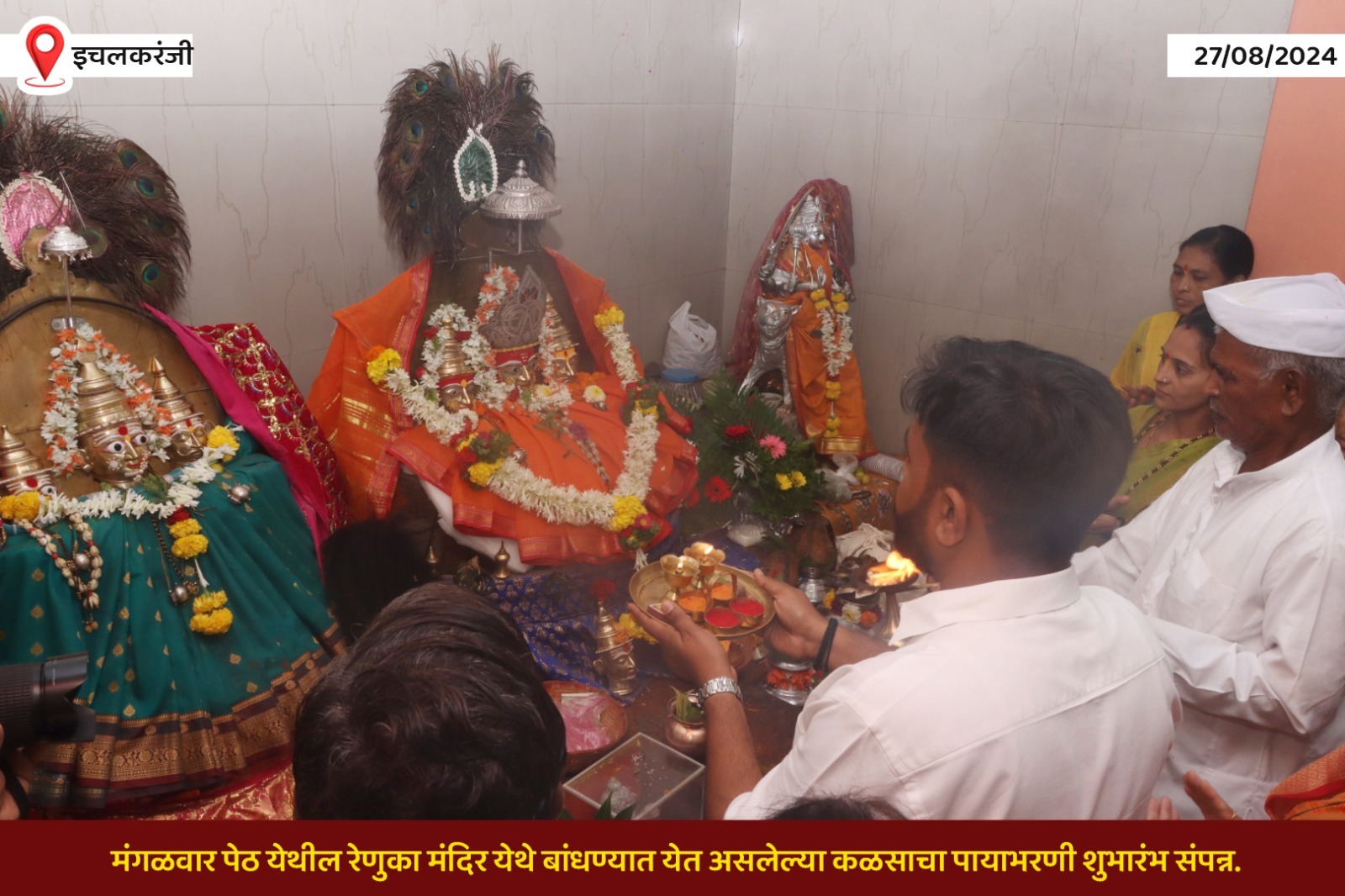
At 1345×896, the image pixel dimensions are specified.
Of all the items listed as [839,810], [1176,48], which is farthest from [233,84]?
[1176,48]

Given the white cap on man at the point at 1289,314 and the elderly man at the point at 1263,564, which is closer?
the elderly man at the point at 1263,564

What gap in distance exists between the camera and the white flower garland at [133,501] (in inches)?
122

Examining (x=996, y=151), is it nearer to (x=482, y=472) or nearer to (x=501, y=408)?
(x=501, y=408)

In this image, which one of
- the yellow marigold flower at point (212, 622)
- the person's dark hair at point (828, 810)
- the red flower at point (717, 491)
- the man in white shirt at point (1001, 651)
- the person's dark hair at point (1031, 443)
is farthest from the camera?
the red flower at point (717, 491)

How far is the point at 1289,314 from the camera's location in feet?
8.10

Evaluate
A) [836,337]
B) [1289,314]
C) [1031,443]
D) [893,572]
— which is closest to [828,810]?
[1031,443]

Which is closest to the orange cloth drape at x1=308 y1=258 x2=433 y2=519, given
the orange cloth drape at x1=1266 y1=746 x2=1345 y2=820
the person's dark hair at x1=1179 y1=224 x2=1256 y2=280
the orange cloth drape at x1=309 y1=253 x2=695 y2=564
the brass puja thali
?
the orange cloth drape at x1=309 y1=253 x2=695 y2=564

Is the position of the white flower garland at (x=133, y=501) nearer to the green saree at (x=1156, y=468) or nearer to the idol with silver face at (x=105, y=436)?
the idol with silver face at (x=105, y=436)

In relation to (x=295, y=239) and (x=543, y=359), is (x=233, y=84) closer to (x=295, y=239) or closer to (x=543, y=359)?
(x=295, y=239)

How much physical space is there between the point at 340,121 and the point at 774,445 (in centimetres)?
267

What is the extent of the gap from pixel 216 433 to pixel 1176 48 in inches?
199

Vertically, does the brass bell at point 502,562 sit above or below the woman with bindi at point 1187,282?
below

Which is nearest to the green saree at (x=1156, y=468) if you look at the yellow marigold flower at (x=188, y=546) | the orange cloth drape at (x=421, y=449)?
the orange cloth drape at (x=421, y=449)

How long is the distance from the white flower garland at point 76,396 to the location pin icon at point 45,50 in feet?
3.33
